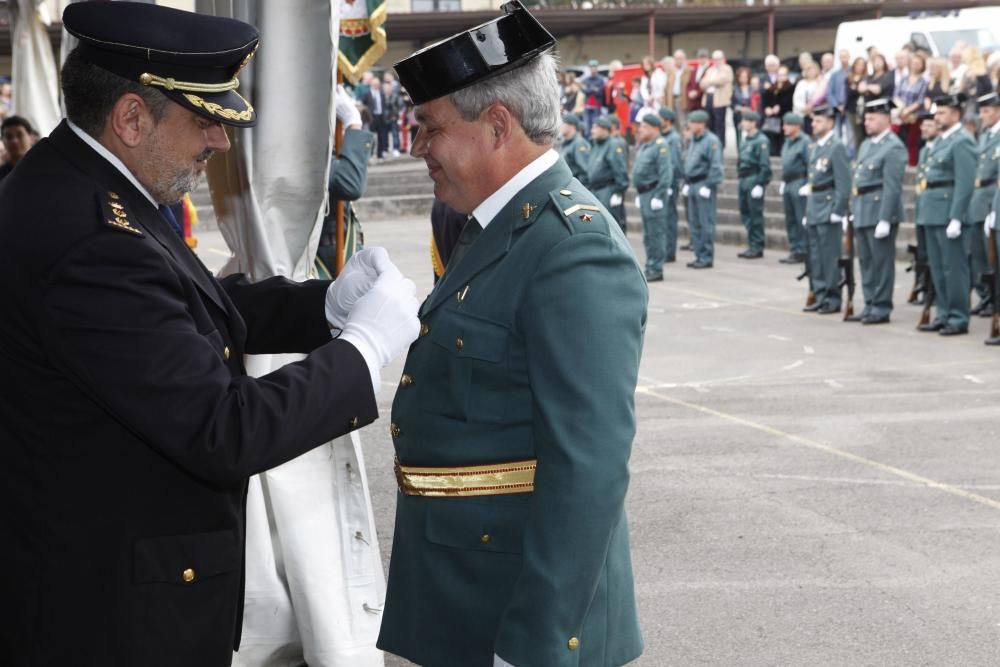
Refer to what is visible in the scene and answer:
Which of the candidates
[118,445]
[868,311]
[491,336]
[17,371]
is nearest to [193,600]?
[118,445]

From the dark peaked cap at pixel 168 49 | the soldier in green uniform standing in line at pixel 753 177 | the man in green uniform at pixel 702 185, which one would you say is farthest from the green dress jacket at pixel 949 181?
the dark peaked cap at pixel 168 49

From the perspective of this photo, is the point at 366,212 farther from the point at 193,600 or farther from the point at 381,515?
the point at 193,600

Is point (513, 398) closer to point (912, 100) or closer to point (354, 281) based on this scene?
point (354, 281)

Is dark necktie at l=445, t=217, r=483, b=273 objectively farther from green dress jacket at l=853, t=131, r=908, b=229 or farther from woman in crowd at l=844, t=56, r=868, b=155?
woman in crowd at l=844, t=56, r=868, b=155

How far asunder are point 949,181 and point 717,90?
11.4 metres

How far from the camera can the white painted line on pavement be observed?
252 inches

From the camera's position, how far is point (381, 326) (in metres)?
2.37

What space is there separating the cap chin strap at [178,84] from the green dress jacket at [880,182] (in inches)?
434

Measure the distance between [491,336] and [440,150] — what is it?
0.38 m

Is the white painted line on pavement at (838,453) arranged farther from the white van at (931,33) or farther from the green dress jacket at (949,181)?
the white van at (931,33)

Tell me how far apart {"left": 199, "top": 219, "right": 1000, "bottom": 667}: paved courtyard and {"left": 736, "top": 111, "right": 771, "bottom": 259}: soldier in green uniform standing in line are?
6.61 meters

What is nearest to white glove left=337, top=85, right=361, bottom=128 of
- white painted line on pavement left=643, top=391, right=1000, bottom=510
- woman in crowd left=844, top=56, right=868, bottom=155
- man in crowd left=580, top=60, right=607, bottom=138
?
white painted line on pavement left=643, top=391, right=1000, bottom=510

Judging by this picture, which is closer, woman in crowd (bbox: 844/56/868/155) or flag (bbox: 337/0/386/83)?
flag (bbox: 337/0/386/83)

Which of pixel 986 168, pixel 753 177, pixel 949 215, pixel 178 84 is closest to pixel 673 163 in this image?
pixel 753 177
